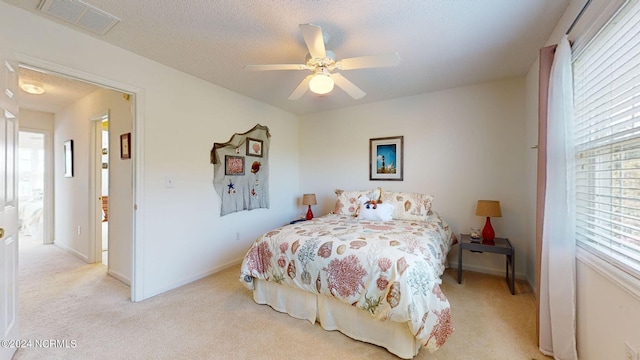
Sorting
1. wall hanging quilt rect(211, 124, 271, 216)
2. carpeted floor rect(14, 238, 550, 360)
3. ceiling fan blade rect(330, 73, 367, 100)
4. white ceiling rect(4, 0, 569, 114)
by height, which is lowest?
carpeted floor rect(14, 238, 550, 360)

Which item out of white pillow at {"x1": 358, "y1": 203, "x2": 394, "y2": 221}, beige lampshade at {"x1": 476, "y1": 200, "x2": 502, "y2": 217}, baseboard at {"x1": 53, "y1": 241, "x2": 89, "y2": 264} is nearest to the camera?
beige lampshade at {"x1": 476, "y1": 200, "x2": 502, "y2": 217}

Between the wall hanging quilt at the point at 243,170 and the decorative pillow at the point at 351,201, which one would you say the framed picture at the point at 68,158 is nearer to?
the wall hanging quilt at the point at 243,170

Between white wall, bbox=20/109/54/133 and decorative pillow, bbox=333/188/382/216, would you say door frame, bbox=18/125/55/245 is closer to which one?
white wall, bbox=20/109/54/133

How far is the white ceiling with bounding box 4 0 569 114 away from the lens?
179 centimetres

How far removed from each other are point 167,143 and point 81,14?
1234mm

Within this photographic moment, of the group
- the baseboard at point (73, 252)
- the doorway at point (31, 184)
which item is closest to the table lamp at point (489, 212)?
the baseboard at point (73, 252)

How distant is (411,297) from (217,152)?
9.23ft

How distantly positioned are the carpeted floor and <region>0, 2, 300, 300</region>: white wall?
0.40m

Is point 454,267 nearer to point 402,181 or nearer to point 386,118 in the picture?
point 402,181

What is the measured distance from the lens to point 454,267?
11.1 ft

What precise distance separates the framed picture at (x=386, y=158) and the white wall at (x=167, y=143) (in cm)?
201

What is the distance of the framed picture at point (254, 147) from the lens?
12.4 ft

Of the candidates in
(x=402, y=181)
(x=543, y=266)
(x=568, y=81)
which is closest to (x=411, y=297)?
(x=543, y=266)

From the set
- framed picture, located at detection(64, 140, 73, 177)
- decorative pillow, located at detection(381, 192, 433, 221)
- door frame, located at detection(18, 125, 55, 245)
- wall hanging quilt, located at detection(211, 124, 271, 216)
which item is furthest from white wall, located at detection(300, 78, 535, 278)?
door frame, located at detection(18, 125, 55, 245)
